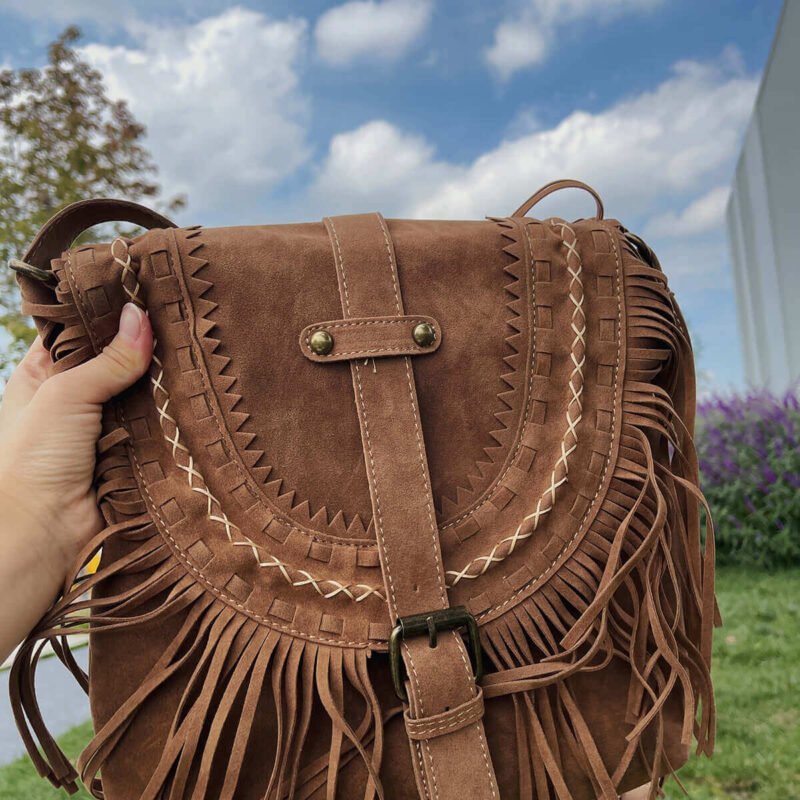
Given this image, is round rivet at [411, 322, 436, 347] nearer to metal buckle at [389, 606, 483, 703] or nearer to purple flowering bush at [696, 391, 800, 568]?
metal buckle at [389, 606, 483, 703]

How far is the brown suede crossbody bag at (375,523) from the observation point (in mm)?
863

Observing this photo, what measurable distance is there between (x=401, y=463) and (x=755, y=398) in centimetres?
408

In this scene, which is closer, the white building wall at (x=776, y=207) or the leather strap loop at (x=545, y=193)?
the leather strap loop at (x=545, y=193)

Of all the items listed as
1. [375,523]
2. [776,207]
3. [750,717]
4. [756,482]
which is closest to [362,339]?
[375,523]

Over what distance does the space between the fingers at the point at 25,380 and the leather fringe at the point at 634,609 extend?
2.49ft

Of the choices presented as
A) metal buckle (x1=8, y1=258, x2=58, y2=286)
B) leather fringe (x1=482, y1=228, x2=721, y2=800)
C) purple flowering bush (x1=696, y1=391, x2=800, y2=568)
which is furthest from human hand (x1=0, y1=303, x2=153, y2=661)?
purple flowering bush (x1=696, y1=391, x2=800, y2=568)

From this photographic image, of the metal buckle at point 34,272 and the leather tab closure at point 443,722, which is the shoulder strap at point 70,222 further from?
the leather tab closure at point 443,722

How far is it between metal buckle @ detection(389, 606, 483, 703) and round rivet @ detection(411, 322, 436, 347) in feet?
1.11

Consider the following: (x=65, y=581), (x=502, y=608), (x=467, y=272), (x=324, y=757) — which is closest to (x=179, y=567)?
(x=65, y=581)

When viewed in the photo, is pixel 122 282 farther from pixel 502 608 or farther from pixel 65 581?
pixel 502 608

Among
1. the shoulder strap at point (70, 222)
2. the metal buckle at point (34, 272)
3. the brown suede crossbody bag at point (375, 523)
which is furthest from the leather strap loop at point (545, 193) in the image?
the metal buckle at point (34, 272)

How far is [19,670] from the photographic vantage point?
89 centimetres

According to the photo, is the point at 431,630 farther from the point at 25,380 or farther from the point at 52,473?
the point at 25,380

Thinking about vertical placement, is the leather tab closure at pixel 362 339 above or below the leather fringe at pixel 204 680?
above
